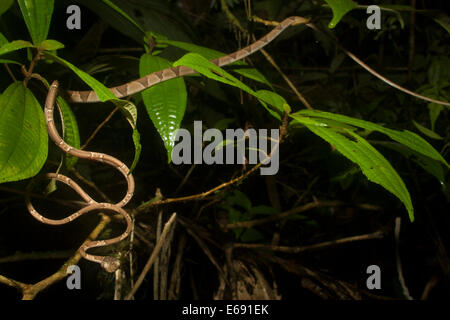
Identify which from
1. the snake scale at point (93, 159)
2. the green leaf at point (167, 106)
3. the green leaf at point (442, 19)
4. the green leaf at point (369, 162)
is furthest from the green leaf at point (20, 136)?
the green leaf at point (442, 19)

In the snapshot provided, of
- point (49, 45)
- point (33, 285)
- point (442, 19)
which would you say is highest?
point (442, 19)

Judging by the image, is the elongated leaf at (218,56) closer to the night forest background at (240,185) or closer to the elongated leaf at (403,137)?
the night forest background at (240,185)

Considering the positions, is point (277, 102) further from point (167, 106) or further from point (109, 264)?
point (109, 264)

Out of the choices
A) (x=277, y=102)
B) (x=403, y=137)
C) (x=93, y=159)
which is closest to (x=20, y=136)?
(x=93, y=159)
